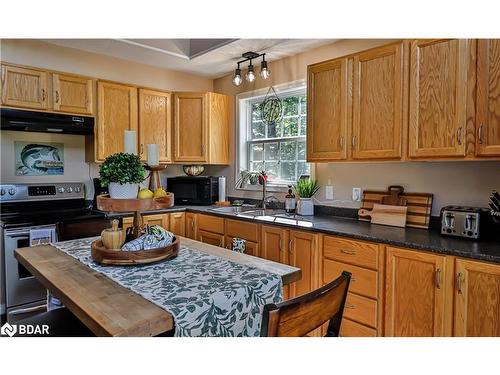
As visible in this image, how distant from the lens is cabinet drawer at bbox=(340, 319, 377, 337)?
2.01 metres

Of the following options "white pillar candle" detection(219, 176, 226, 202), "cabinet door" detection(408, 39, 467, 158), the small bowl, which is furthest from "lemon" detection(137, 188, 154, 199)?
the small bowl

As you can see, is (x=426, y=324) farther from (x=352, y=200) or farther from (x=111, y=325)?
(x=111, y=325)

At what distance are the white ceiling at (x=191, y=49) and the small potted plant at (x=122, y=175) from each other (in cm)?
187

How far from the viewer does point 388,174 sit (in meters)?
2.51

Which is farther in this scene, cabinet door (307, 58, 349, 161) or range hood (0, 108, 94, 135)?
range hood (0, 108, 94, 135)

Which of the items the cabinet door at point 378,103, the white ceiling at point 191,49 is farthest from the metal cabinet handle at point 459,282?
the white ceiling at point 191,49

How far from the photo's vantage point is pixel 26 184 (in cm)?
301

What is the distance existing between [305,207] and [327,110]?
32.0 inches

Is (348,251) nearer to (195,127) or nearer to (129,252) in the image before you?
(129,252)

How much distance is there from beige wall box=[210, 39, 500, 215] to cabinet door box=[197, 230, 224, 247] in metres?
0.71

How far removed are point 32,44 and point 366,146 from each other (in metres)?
2.94

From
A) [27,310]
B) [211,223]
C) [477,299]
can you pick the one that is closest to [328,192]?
[211,223]

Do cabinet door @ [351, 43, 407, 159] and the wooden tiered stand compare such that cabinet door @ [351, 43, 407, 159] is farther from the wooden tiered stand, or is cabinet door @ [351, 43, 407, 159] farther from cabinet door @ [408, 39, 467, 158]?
the wooden tiered stand

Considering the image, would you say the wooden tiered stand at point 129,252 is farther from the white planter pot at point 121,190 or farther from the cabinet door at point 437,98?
the cabinet door at point 437,98
